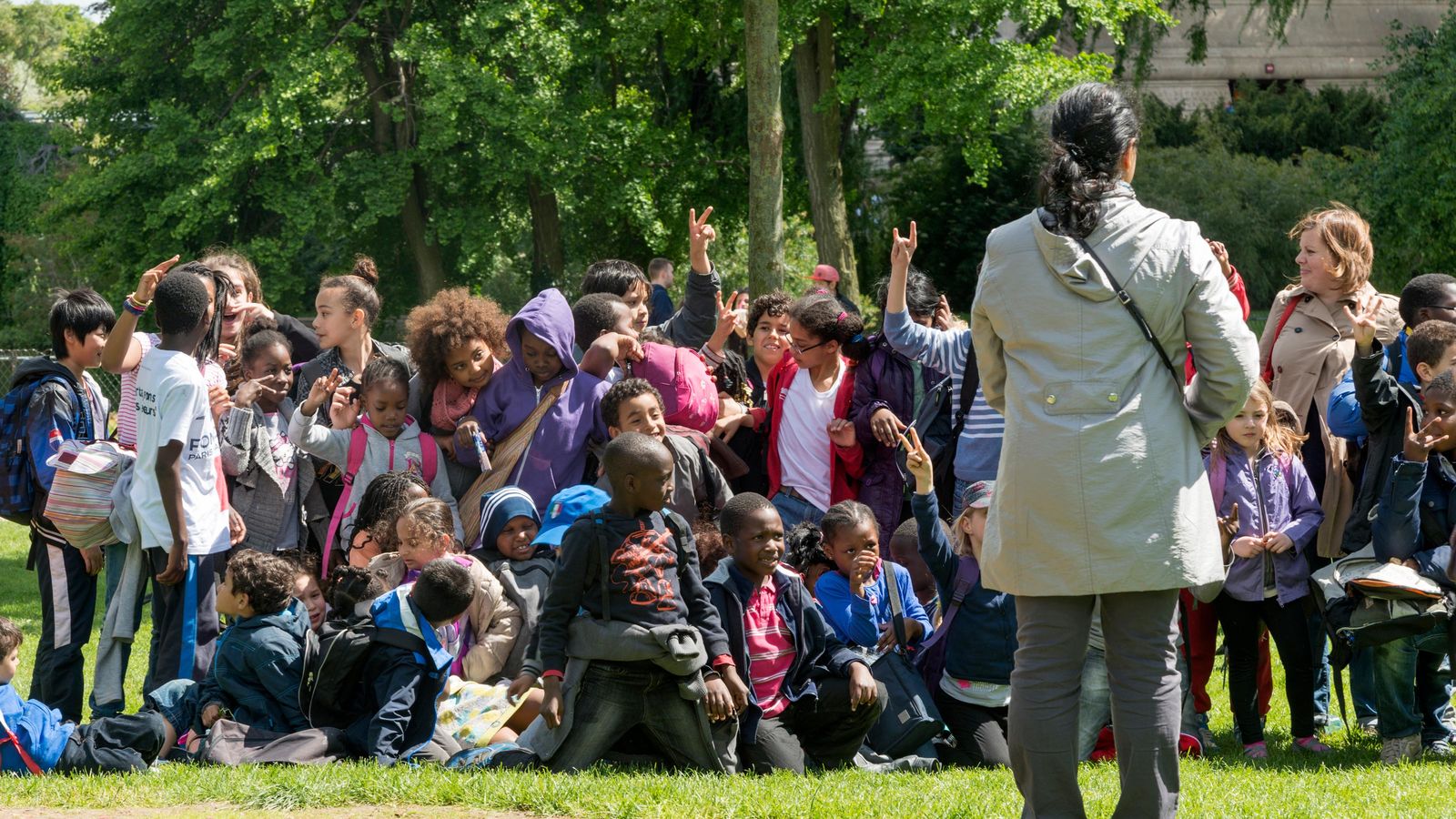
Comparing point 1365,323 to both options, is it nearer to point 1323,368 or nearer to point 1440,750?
point 1323,368

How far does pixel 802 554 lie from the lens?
6.38 meters

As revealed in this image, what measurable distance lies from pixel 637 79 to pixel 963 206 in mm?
6214

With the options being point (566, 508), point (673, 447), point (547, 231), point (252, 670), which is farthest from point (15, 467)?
point (547, 231)

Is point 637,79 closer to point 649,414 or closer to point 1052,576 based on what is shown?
point 649,414

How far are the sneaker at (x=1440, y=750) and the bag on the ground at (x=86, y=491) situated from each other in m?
5.72

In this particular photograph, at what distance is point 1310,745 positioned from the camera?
6293 mm

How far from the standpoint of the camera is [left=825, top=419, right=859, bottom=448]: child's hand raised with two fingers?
693 cm

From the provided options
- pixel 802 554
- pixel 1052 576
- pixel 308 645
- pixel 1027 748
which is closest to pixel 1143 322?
pixel 1052 576

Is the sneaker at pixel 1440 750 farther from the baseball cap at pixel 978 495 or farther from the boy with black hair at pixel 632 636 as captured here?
the boy with black hair at pixel 632 636

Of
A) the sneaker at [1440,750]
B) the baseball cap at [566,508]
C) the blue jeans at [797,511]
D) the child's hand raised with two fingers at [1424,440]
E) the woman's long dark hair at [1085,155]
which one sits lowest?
the sneaker at [1440,750]

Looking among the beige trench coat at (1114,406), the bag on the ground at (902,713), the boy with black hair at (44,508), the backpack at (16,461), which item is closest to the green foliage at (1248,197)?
the bag on the ground at (902,713)

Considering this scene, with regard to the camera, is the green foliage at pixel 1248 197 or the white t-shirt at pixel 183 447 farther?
the green foliage at pixel 1248 197

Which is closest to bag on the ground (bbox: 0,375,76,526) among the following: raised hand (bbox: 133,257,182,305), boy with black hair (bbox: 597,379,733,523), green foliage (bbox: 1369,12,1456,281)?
raised hand (bbox: 133,257,182,305)

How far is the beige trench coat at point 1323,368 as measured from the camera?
677 centimetres
